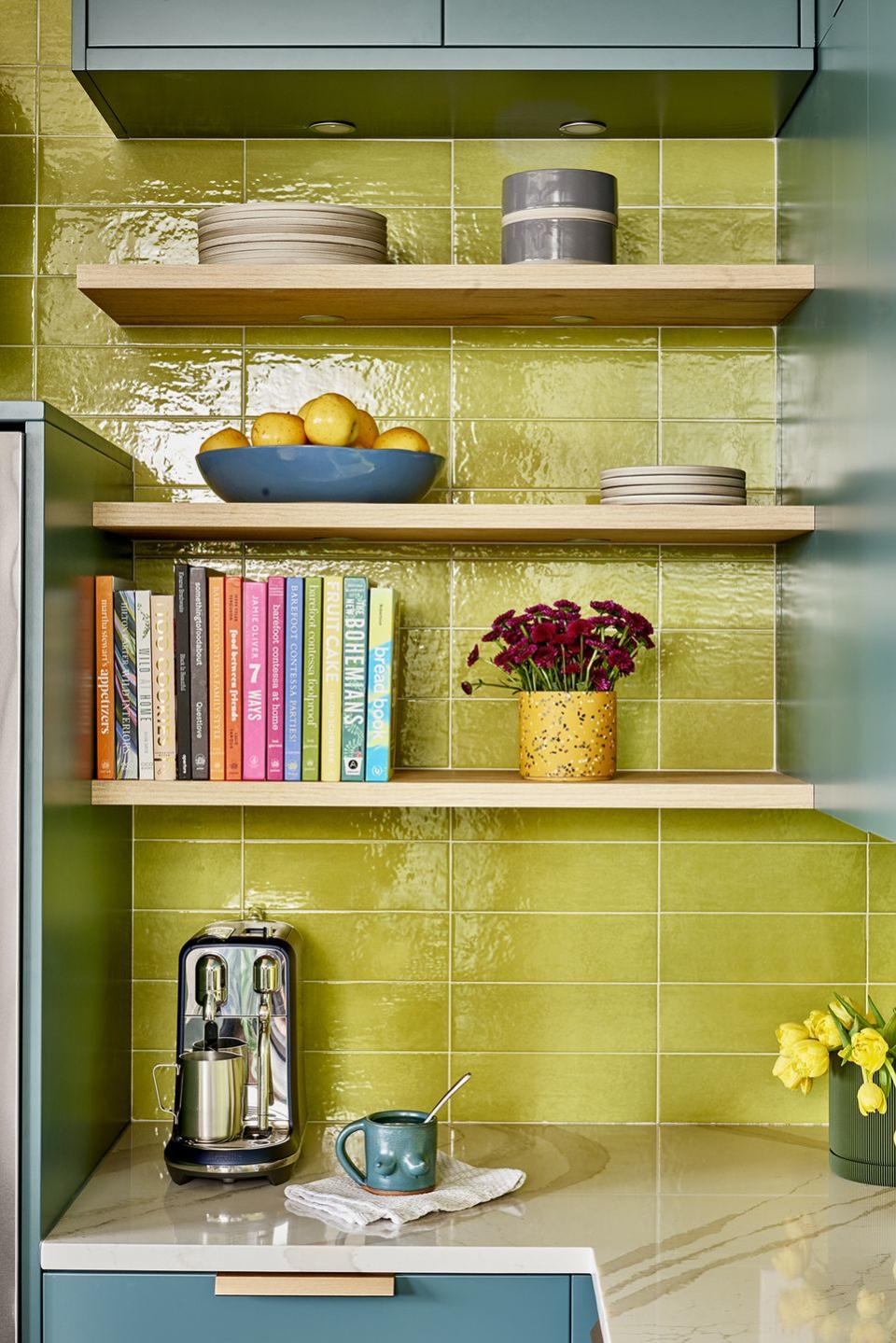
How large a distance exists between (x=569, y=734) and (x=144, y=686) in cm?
62

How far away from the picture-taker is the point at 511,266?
195 cm

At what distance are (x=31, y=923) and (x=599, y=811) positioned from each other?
3.03ft

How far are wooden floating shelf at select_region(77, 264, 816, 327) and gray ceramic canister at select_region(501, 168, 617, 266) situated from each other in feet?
0.12

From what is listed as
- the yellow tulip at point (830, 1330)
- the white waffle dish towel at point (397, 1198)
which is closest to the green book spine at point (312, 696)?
the white waffle dish towel at point (397, 1198)

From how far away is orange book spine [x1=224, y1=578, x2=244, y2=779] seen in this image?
1.95 meters

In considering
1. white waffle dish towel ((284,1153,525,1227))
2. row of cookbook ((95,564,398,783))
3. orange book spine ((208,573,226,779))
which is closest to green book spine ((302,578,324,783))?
row of cookbook ((95,564,398,783))

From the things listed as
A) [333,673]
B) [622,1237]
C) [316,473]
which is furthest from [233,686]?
[622,1237]

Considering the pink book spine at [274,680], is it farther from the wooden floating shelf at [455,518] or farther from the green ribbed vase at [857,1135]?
the green ribbed vase at [857,1135]

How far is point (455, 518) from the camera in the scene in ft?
6.37

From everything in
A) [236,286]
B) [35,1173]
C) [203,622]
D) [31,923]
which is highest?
[236,286]

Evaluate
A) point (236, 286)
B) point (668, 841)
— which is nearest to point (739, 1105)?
point (668, 841)

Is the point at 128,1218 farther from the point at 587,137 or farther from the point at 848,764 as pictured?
the point at 587,137

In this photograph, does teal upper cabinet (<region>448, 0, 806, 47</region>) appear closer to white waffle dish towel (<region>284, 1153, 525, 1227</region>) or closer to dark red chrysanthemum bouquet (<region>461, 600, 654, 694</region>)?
dark red chrysanthemum bouquet (<region>461, 600, 654, 694</region>)

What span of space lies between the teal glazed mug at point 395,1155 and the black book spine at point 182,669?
56cm
